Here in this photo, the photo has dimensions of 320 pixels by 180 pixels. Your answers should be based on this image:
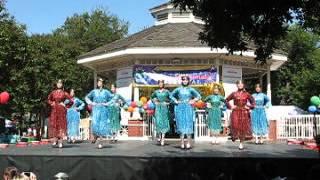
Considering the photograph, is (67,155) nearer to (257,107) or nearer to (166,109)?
(166,109)

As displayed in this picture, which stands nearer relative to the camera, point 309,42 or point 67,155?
point 67,155

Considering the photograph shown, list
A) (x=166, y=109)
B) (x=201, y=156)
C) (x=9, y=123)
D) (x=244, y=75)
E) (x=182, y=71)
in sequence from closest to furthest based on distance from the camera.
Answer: (x=201, y=156), (x=166, y=109), (x=182, y=71), (x=244, y=75), (x=9, y=123)

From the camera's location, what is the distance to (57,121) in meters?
14.5

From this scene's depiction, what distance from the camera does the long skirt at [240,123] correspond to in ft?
46.9

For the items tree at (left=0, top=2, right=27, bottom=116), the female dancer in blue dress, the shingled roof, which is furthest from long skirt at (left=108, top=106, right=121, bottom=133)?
tree at (left=0, top=2, right=27, bottom=116)

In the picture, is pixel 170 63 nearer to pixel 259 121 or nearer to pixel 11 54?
pixel 259 121

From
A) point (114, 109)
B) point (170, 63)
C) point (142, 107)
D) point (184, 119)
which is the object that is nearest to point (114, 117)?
point (114, 109)

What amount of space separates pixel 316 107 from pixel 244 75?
734 centimetres

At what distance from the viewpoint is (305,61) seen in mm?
36844

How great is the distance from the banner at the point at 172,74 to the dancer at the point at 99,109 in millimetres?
4786

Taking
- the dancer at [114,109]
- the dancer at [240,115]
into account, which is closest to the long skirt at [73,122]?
the dancer at [114,109]

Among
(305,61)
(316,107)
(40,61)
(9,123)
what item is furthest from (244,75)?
(9,123)

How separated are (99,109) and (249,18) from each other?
7516 millimetres

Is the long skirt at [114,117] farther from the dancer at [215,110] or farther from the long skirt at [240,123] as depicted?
the long skirt at [240,123]
